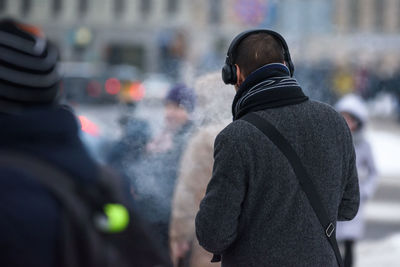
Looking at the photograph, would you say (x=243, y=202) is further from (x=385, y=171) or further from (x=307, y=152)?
(x=385, y=171)

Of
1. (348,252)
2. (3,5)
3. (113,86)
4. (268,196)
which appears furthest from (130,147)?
(3,5)

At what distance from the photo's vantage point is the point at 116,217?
1.53 metres

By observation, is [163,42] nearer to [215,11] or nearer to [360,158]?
[215,11]

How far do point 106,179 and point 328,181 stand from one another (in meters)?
1.09

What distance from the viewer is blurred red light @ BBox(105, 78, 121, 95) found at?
31.9 metres

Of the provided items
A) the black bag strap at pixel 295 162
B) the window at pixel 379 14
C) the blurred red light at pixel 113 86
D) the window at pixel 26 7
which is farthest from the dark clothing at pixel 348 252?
the window at pixel 379 14

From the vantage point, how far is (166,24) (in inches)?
2159

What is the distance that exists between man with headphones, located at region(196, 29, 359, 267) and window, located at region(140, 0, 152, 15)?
177 feet

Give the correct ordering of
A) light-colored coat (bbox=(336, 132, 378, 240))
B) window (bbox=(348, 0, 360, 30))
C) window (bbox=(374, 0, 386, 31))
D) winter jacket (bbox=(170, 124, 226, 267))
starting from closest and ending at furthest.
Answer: winter jacket (bbox=(170, 124, 226, 267))
light-colored coat (bbox=(336, 132, 378, 240))
window (bbox=(374, 0, 386, 31))
window (bbox=(348, 0, 360, 30))

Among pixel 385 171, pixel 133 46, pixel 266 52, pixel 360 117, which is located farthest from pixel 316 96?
pixel 133 46

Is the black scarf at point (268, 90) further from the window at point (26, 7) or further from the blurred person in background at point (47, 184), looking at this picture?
the window at point (26, 7)

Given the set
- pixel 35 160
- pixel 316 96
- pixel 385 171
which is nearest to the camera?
pixel 35 160

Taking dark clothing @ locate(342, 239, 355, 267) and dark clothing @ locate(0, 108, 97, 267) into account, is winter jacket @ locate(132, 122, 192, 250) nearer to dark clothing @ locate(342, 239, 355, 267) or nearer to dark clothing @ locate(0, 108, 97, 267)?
dark clothing @ locate(342, 239, 355, 267)

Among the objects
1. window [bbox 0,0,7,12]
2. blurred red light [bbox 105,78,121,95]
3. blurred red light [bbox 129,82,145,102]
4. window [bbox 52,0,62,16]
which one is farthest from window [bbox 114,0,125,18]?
blurred red light [bbox 129,82,145,102]
